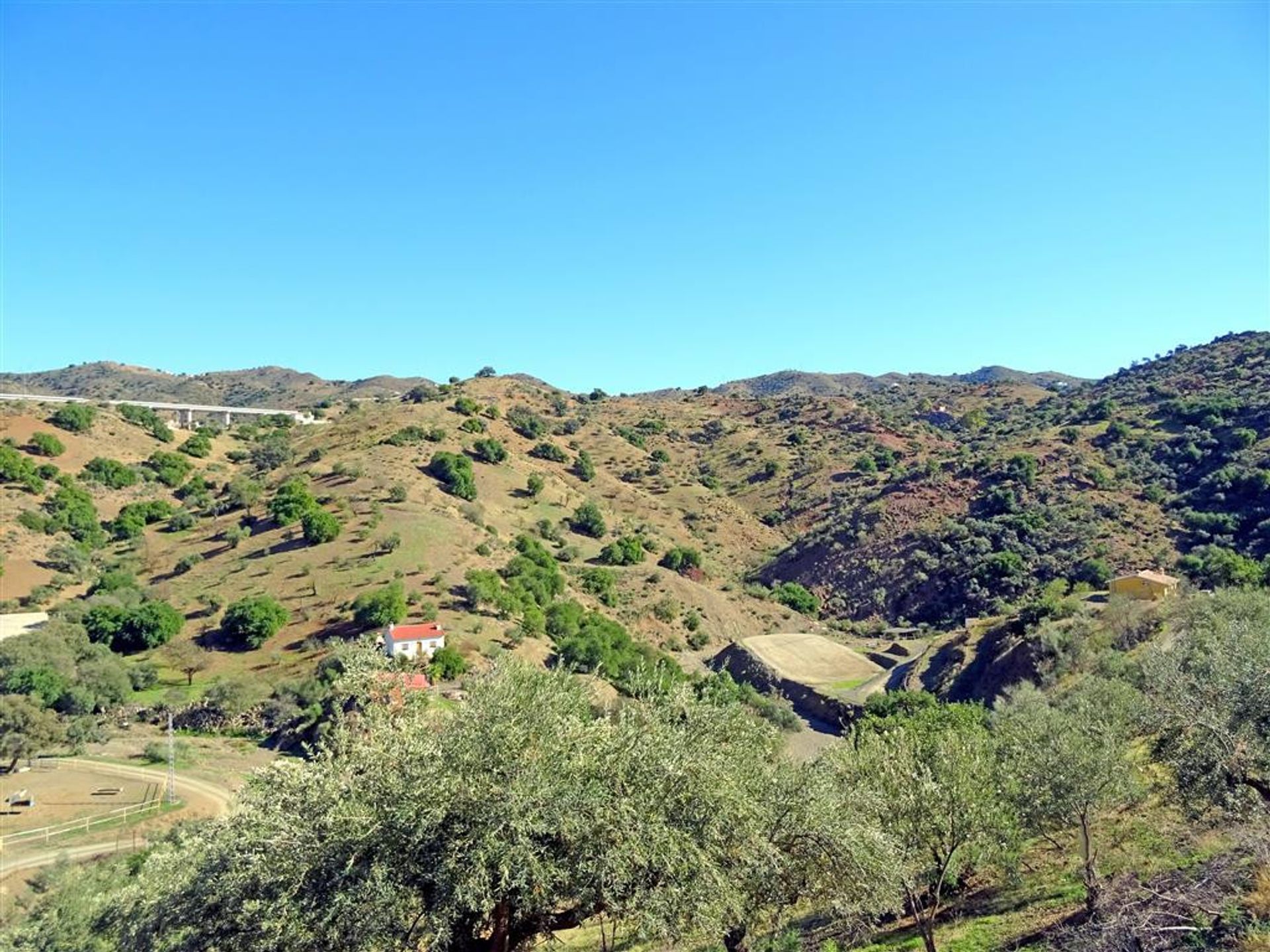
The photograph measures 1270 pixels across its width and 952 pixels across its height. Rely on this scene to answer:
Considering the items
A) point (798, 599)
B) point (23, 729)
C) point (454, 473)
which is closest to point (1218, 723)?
point (23, 729)

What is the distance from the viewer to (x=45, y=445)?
78.9 m

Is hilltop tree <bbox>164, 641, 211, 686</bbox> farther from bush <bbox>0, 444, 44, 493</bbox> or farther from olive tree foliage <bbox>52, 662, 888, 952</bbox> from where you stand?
olive tree foliage <bbox>52, 662, 888, 952</bbox>

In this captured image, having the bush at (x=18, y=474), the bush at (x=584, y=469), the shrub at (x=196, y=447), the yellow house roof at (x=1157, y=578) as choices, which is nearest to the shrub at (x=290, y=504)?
the bush at (x=18, y=474)

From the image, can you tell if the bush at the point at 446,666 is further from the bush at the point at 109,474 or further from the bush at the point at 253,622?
the bush at the point at 109,474

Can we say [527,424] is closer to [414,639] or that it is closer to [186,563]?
[186,563]

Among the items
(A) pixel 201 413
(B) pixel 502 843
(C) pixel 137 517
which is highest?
(A) pixel 201 413

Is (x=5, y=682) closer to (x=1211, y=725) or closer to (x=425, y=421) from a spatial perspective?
(x=1211, y=725)

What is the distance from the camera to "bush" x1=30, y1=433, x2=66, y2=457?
78.9 m

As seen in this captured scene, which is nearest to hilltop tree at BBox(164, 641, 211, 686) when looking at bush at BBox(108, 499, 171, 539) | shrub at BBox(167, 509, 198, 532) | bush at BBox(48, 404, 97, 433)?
shrub at BBox(167, 509, 198, 532)

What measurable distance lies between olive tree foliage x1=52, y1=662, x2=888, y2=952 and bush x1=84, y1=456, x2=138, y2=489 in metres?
79.6

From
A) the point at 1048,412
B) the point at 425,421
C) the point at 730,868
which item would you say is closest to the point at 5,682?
the point at 730,868

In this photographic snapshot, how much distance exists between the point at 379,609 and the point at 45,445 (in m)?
54.9

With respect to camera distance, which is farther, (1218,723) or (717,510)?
(717,510)

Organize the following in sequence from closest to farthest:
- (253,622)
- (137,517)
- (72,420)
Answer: (253,622) → (137,517) → (72,420)
